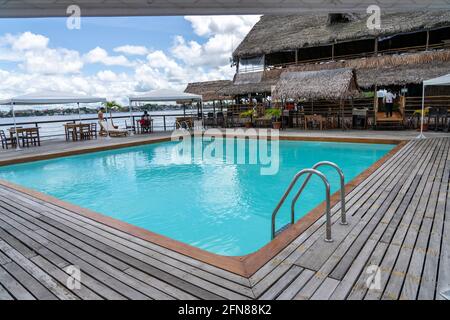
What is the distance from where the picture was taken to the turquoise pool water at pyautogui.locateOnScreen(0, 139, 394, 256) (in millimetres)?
4406

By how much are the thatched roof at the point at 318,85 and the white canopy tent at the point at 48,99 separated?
7.56 m

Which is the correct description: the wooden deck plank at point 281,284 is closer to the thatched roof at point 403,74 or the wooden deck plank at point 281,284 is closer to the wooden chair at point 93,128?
the wooden chair at point 93,128

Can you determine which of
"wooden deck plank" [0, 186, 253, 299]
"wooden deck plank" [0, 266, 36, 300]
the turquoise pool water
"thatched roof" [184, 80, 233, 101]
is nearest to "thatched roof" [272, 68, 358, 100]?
the turquoise pool water

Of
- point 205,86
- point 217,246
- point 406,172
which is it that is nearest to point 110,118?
point 205,86

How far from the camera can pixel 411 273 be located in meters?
1.98

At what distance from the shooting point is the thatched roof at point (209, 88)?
1752 cm

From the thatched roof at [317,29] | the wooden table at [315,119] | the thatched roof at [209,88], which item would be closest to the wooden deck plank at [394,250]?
the wooden table at [315,119]

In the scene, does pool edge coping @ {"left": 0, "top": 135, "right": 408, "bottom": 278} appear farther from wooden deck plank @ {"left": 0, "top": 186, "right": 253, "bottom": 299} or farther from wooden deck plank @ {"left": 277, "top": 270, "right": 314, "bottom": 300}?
wooden deck plank @ {"left": 277, "top": 270, "right": 314, "bottom": 300}

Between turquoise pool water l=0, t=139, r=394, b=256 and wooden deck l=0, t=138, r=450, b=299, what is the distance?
4.83 feet

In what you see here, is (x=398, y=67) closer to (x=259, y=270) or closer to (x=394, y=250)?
(x=394, y=250)

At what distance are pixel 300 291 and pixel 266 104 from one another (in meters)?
15.2

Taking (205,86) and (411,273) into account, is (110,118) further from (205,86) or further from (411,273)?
(411,273)

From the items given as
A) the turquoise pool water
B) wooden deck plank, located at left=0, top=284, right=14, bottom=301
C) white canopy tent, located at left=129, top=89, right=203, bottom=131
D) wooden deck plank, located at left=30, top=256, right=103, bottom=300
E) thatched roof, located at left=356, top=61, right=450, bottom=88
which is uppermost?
thatched roof, located at left=356, top=61, right=450, bottom=88

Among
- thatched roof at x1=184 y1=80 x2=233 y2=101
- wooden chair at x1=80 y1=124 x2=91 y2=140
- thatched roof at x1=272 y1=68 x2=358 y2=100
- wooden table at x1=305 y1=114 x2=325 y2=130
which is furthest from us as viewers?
thatched roof at x1=184 y1=80 x2=233 y2=101
